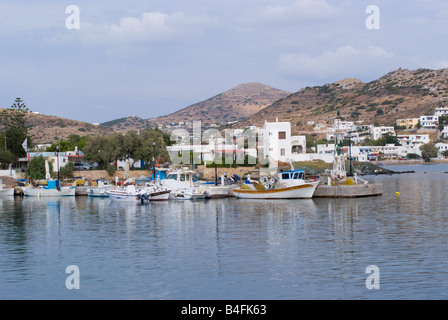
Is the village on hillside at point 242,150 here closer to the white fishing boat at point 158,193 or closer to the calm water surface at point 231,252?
the white fishing boat at point 158,193

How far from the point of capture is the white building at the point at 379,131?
187375 mm

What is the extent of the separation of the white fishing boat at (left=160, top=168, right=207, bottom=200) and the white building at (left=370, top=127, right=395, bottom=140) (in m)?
138

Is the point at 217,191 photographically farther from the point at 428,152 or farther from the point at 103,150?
the point at 428,152

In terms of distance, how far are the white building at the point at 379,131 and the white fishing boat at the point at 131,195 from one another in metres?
144

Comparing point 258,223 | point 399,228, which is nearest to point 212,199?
point 258,223

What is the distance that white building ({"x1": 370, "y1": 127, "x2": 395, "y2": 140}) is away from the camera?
615ft

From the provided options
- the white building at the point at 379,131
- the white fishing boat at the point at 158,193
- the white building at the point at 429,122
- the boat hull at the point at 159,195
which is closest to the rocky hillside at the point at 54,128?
the white building at the point at 379,131

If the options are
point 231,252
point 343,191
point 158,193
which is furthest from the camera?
point 158,193

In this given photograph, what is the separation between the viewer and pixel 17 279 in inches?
826

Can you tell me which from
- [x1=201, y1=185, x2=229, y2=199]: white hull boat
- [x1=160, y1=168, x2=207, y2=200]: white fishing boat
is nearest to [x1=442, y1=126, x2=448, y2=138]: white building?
[x1=201, y1=185, x2=229, y2=199]: white hull boat

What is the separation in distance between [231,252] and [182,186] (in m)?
31.6

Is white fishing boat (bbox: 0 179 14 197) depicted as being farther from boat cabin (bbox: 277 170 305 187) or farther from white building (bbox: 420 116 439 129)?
white building (bbox: 420 116 439 129)

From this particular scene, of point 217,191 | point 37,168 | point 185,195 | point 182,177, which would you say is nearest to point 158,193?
point 185,195

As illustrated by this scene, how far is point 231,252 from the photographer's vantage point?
2486cm
